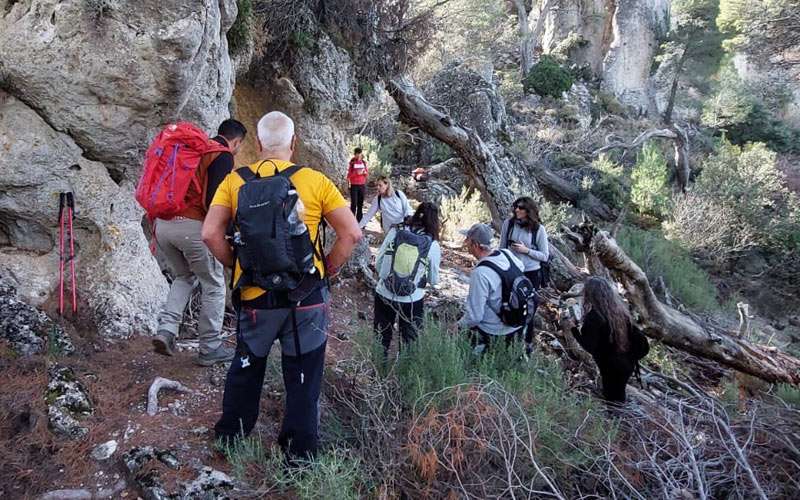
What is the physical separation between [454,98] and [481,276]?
41.0ft

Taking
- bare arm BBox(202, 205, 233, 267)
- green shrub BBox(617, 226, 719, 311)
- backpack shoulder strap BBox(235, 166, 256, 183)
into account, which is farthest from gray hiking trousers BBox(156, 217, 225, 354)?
green shrub BBox(617, 226, 719, 311)

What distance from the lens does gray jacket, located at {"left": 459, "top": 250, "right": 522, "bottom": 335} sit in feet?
12.8

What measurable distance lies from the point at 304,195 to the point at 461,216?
941cm

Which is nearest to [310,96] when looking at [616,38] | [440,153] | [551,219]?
[551,219]

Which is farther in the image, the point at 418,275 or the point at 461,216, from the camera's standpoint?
the point at 461,216

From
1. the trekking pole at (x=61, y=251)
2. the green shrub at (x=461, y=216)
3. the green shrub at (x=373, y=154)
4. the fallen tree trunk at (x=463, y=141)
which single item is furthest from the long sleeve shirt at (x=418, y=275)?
the green shrub at (x=373, y=154)

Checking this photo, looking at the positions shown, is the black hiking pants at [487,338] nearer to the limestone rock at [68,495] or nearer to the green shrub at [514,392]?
the green shrub at [514,392]

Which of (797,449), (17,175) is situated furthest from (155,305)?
(797,449)

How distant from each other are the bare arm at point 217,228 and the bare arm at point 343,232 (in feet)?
1.60

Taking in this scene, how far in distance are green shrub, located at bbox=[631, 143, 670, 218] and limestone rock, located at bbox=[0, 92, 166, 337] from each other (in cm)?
1452

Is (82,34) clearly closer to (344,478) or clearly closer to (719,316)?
(344,478)

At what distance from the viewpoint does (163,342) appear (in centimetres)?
352

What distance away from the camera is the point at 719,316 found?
33.1ft

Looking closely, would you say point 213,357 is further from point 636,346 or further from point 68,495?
point 636,346
